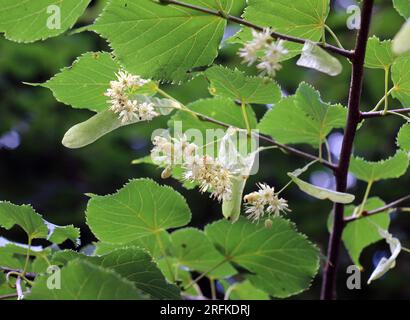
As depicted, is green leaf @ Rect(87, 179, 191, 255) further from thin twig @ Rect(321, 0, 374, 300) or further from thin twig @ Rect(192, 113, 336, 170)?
thin twig @ Rect(321, 0, 374, 300)

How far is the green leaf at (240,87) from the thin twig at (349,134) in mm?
178

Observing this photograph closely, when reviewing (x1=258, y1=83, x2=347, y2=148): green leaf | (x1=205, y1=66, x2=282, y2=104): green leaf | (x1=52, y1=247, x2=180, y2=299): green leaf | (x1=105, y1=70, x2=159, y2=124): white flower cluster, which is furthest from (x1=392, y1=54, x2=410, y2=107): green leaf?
(x1=52, y1=247, x2=180, y2=299): green leaf

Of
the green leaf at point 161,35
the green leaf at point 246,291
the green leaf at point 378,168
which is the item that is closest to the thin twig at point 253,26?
the green leaf at point 161,35

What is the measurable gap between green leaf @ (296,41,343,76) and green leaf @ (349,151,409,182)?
22.3 inches

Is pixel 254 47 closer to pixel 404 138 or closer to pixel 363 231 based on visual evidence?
pixel 404 138

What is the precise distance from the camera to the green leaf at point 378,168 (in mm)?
1324

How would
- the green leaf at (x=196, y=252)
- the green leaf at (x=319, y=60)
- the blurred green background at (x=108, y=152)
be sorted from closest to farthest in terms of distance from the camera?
the green leaf at (x=319, y=60), the green leaf at (x=196, y=252), the blurred green background at (x=108, y=152)

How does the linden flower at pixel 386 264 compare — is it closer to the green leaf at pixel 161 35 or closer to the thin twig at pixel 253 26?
the thin twig at pixel 253 26

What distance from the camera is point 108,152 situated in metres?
3.59

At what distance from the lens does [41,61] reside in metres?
3.73

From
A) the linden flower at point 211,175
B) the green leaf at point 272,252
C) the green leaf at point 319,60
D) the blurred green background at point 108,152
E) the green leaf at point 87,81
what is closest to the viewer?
the green leaf at point 319,60

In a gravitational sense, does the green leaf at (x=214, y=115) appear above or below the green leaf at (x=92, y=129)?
below

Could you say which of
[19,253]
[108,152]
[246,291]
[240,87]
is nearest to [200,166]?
[240,87]

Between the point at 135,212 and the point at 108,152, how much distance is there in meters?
2.53
